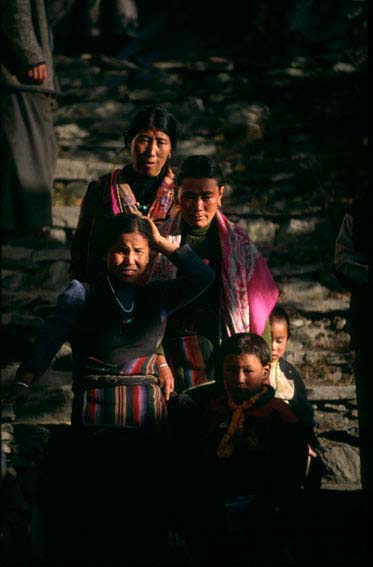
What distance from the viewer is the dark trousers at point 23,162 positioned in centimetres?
453

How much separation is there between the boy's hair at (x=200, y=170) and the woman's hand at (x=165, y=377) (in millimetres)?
788

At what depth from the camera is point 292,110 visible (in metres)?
6.38

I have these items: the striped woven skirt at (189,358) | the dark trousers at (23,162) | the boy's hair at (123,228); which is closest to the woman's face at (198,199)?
the boy's hair at (123,228)

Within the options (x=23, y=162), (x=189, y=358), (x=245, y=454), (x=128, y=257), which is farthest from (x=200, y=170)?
(x=23, y=162)

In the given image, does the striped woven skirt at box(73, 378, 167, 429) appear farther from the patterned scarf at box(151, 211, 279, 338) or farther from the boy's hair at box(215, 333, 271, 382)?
the patterned scarf at box(151, 211, 279, 338)

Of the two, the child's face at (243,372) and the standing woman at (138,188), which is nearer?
the child's face at (243,372)

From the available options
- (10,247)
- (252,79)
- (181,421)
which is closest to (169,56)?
(252,79)

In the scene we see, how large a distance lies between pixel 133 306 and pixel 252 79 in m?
4.22

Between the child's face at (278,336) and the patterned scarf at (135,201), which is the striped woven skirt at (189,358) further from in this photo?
the patterned scarf at (135,201)

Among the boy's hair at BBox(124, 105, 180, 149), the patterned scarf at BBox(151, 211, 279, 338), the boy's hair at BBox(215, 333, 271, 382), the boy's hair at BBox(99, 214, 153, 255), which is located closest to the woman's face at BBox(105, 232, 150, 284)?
the boy's hair at BBox(99, 214, 153, 255)

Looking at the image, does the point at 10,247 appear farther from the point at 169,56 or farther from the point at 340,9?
the point at 340,9

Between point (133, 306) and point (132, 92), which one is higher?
point (132, 92)

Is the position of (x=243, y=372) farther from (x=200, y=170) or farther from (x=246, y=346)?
(x=200, y=170)

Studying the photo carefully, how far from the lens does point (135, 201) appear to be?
11.6ft
